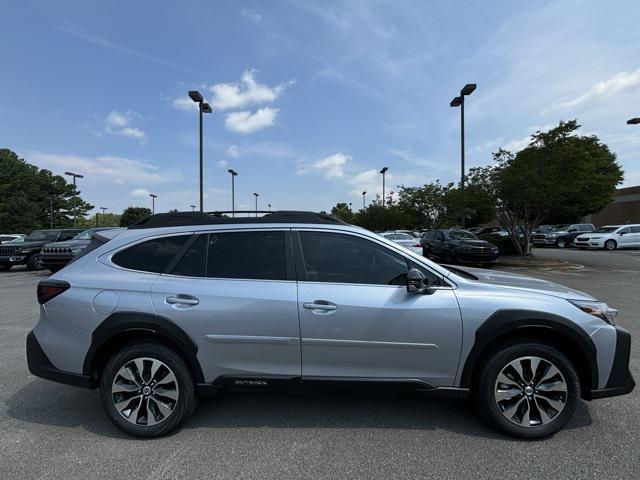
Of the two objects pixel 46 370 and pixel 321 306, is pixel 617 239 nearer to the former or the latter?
pixel 321 306

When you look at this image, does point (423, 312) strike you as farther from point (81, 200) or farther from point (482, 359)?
point (81, 200)

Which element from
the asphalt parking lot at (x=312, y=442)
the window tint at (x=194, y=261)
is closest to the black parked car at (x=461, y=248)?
the asphalt parking lot at (x=312, y=442)

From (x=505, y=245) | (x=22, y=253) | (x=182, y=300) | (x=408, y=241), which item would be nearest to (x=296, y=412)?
(x=182, y=300)

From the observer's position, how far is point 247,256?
3180mm

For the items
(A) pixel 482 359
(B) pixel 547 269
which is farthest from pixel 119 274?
(B) pixel 547 269

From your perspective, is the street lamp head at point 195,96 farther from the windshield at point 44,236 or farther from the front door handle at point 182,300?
the front door handle at point 182,300

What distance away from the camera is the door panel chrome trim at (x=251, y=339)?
2951 millimetres

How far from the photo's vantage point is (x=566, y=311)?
2.95 m

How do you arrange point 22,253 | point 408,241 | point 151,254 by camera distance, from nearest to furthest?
1. point 151,254
2. point 22,253
3. point 408,241

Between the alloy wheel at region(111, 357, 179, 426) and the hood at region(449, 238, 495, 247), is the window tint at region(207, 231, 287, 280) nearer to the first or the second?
the alloy wheel at region(111, 357, 179, 426)

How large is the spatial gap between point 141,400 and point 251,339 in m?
1.02

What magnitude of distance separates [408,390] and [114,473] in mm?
2158

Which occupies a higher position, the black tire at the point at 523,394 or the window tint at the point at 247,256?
the window tint at the point at 247,256

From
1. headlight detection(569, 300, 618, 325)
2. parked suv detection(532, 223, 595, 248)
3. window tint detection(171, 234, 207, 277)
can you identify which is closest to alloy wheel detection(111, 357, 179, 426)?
window tint detection(171, 234, 207, 277)
